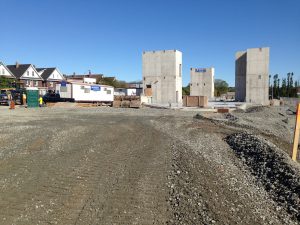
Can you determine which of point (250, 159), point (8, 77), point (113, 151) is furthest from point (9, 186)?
point (8, 77)

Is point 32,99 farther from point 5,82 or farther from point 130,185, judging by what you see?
point 130,185

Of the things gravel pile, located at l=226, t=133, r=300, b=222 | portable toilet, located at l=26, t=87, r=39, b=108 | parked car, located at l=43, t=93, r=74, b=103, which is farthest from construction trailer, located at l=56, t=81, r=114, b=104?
gravel pile, located at l=226, t=133, r=300, b=222

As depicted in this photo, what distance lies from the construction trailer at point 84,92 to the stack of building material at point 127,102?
2.39 meters

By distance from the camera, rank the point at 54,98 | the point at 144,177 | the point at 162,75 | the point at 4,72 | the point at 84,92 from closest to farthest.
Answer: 1. the point at 144,177
2. the point at 54,98
3. the point at 84,92
4. the point at 162,75
5. the point at 4,72

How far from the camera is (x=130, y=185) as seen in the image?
7508 mm

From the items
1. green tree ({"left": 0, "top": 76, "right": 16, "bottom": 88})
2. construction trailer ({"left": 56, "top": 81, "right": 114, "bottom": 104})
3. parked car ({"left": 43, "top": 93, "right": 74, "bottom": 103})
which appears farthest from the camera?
green tree ({"left": 0, "top": 76, "right": 16, "bottom": 88})

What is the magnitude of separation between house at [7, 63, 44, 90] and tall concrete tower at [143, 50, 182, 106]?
26105 millimetres

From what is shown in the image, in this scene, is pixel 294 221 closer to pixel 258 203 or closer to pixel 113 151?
pixel 258 203

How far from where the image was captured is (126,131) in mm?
16297

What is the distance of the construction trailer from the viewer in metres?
42.3

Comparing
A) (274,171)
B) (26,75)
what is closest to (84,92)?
(26,75)

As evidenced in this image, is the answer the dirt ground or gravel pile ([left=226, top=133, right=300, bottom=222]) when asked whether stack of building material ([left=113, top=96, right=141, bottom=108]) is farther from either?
gravel pile ([left=226, top=133, right=300, bottom=222])

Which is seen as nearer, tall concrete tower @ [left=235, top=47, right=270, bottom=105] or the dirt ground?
the dirt ground

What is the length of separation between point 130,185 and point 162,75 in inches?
2232
